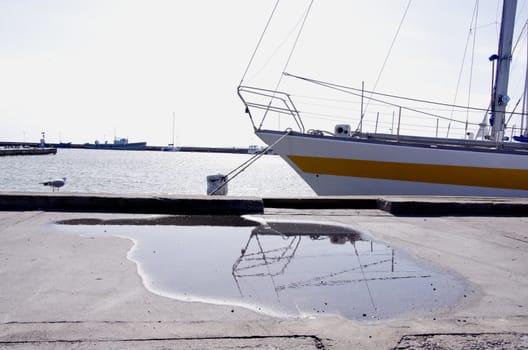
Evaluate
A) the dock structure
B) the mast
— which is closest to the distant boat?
the dock structure

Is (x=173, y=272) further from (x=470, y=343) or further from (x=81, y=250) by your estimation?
(x=470, y=343)

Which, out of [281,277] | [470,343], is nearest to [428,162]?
[281,277]

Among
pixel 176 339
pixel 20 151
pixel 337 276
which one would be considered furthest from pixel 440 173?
pixel 20 151

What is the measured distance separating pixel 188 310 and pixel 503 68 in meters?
16.4

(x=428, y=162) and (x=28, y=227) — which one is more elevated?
(x=428, y=162)

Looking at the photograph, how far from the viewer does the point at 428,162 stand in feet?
45.0

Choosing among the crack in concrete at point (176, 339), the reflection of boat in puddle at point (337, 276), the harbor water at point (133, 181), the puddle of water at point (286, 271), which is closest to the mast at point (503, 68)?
the harbor water at point (133, 181)

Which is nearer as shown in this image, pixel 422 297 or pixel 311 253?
pixel 422 297

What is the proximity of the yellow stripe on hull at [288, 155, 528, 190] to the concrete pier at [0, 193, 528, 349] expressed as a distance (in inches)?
271

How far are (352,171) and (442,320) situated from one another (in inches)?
419

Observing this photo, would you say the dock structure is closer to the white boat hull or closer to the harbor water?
the harbor water

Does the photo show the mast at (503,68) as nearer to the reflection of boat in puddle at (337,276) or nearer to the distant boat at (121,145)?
the reflection of boat in puddle at (337,276)

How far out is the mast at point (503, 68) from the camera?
54.4ft

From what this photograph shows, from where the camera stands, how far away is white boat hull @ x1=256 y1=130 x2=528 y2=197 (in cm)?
1370
